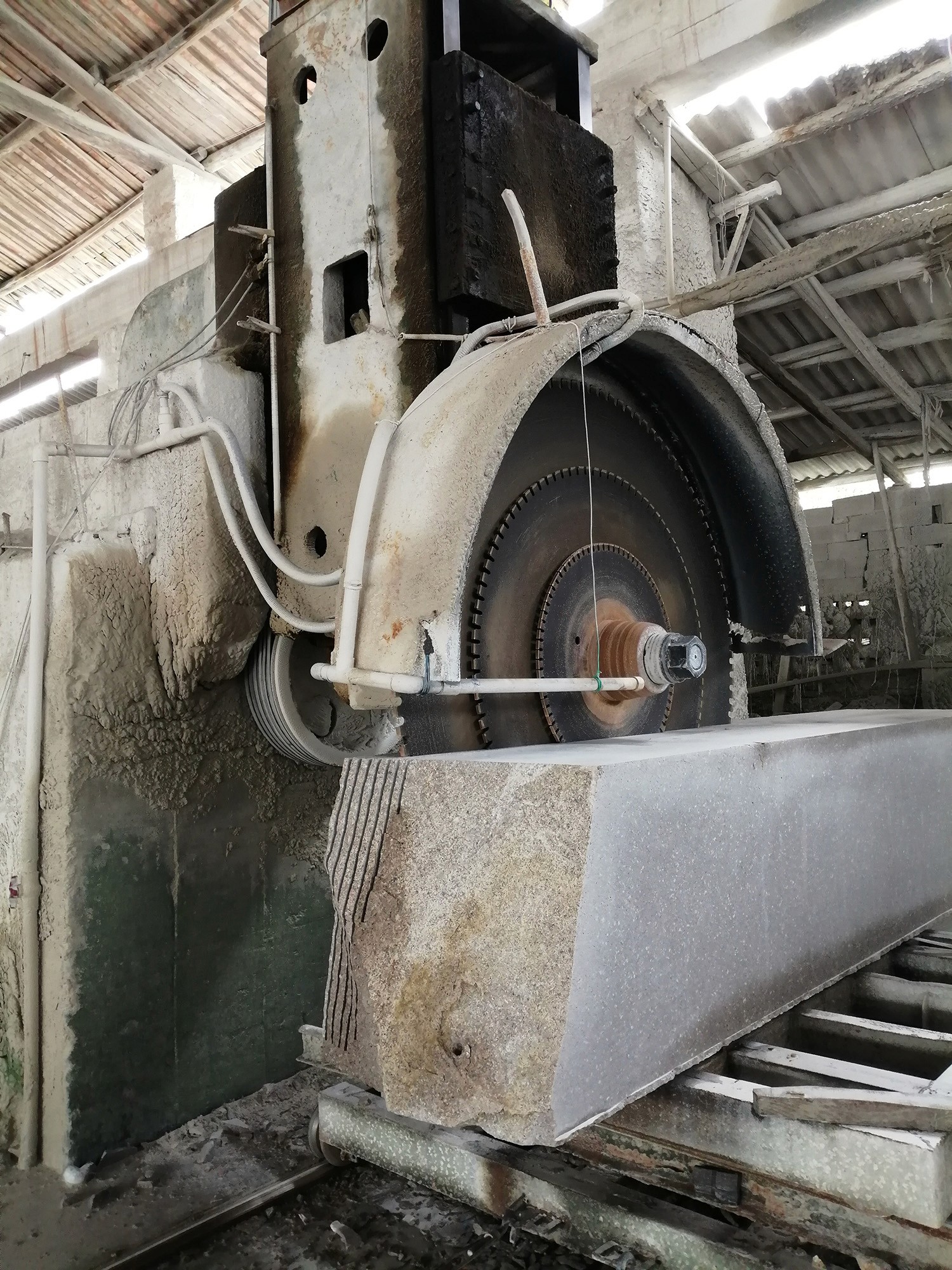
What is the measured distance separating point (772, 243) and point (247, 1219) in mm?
7562

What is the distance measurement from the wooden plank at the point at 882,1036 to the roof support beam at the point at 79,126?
7.76 meters

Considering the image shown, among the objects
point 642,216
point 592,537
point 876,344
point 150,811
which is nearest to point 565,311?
point 592,537

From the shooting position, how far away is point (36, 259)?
9.61m

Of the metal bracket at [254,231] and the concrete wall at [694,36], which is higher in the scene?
the concrete wall at [694,36]

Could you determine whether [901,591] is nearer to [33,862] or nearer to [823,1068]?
[33,862]

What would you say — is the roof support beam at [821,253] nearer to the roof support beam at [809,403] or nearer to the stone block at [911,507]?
the roof support beam at [809,403]

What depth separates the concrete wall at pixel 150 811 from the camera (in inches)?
124

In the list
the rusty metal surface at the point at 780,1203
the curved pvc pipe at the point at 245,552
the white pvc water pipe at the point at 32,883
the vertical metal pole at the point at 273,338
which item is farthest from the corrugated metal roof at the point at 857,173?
the rusty metal surface at the point at 780,1203

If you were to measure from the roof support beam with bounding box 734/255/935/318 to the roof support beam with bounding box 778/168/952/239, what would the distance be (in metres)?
0.62

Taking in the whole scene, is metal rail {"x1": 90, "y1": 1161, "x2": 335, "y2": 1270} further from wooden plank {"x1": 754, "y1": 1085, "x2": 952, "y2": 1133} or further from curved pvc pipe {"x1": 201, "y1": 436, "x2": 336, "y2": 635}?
wooden plank {"x1": 754, "y1": 1085, "x2": 952, "y2": 1133}

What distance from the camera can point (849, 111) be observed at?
6.12 metres

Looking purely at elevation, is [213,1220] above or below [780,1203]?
below

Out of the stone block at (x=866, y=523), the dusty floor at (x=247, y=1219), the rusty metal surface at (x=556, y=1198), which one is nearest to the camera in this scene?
the rusty metal surface at (x=556, y=1198)

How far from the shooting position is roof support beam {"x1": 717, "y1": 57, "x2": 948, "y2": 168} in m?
5.80
